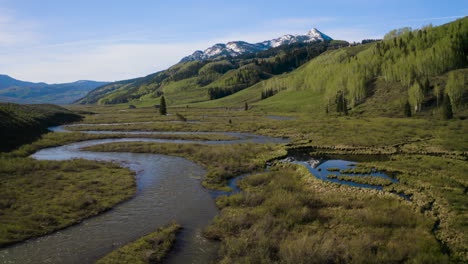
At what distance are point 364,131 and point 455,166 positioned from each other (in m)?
33.5

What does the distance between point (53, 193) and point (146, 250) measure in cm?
1991

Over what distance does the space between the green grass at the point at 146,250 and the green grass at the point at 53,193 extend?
8662 mm

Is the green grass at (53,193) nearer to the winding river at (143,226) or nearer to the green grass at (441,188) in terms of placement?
the winding river at (143,226)

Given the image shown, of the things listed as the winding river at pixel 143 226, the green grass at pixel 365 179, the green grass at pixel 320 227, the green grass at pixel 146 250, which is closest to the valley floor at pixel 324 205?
the green grass at pixel 320 227

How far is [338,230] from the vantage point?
76.3ft

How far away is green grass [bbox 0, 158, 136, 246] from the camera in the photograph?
2539 centimetres

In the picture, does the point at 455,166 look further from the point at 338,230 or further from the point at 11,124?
the point at 11,124

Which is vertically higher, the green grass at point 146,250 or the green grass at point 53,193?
the green grass at point 53,193

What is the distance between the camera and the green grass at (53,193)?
2539 cm

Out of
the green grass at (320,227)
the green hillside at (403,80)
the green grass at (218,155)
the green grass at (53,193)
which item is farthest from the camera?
the green hillside at (403,80)

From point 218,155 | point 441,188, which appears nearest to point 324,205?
point 441,188

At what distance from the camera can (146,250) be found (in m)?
21.3

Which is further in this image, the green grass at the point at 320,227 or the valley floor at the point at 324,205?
the valley floor at the point at 324,205

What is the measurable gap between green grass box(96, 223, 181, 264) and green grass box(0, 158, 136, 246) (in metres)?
8.66
